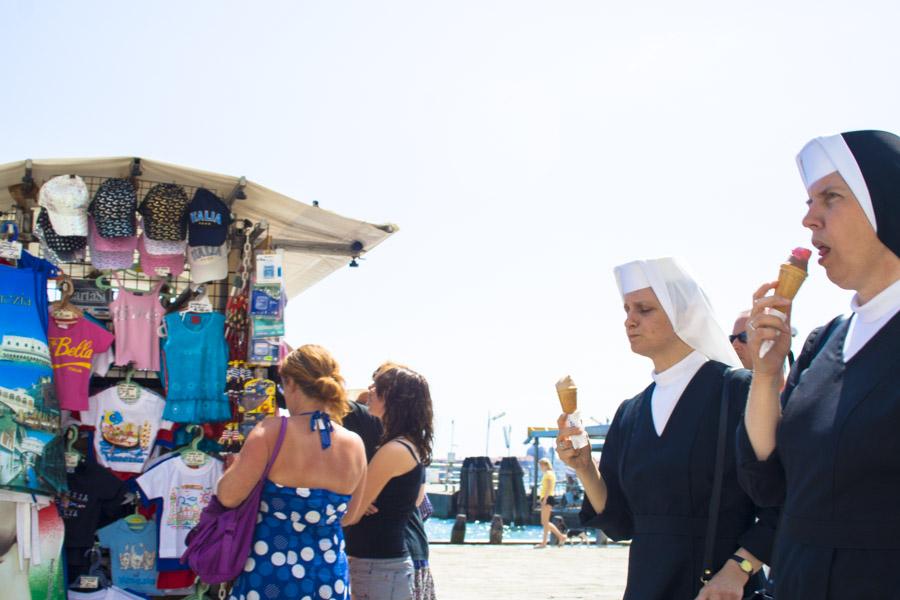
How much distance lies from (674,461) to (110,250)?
4785 millimetres

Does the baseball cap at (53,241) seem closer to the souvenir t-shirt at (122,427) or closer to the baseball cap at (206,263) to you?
the baseball cap at (206,263)

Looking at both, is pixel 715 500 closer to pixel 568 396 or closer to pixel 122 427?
pixel 568 396

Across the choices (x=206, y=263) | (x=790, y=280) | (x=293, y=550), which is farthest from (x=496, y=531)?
(x=790, y=280)

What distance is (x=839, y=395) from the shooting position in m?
Answer: 2.42

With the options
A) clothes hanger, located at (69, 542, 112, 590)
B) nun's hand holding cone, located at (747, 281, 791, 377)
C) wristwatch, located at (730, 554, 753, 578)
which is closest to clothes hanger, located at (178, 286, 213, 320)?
clothes hanger, located at (69, 542, 112, 590)

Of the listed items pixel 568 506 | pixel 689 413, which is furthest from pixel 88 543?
pixel 568 506

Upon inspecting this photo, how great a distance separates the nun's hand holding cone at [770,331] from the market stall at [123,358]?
458 centimetres

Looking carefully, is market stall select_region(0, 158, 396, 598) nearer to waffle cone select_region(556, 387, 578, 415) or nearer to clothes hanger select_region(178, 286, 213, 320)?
clothes hanger select_region(178, 286, 213, 320)

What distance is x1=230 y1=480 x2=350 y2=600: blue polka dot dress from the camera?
448 centimetres

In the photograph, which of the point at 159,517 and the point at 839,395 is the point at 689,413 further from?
the point at 159,517

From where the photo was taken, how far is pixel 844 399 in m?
2.39

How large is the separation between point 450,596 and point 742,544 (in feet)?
27.6

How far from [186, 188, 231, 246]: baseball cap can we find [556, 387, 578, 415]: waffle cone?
382 cm

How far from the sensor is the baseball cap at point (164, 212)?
22.8ft
